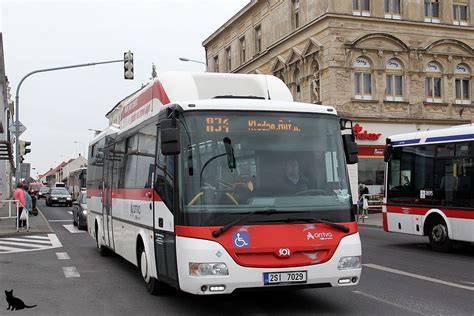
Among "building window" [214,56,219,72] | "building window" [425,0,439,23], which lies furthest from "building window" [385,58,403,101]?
"building window" [214,56,219,72]

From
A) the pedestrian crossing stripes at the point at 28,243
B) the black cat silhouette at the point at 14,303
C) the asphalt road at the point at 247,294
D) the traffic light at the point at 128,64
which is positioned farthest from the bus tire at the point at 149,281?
the traffic light at the point at 128,64

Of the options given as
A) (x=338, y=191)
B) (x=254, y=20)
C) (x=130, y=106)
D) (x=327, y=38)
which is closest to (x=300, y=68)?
(x=327, y=38)

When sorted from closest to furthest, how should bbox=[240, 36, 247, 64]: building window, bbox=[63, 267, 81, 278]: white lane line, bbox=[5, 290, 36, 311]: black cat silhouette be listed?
bbox=[5, 290, 36, 311]: black cat silhouette, bbox=[63, 267, 81, 278]: white lane line, bbox=[240, 36, 247, 64]: building window

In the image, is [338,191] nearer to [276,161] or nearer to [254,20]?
[276,161]

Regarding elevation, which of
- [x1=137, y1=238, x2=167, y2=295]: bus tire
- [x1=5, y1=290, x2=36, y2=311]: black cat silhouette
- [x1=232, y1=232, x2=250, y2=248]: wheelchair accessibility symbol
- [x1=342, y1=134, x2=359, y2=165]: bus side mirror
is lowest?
[x1=5, y1=290, x2=36, y2=311]: black cat silhouette

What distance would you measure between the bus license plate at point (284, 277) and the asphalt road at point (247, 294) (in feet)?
2.52

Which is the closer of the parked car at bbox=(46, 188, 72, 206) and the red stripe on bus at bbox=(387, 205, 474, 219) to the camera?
the red stripe on bus at bbox=(387, 205, 474, 219)

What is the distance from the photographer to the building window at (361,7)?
33.2 metres

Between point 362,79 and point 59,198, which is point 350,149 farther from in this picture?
point 59,198

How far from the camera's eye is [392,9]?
34188mm

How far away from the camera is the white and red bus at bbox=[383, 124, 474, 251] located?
13203 mm

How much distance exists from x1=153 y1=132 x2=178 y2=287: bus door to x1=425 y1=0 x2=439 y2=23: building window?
101ft

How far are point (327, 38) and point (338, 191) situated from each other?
2641cm

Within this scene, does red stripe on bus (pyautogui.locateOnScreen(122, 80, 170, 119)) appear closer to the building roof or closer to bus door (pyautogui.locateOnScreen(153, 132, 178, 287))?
bus door (pyautogui.locateOnScreen(153, 132, 178, 287))
